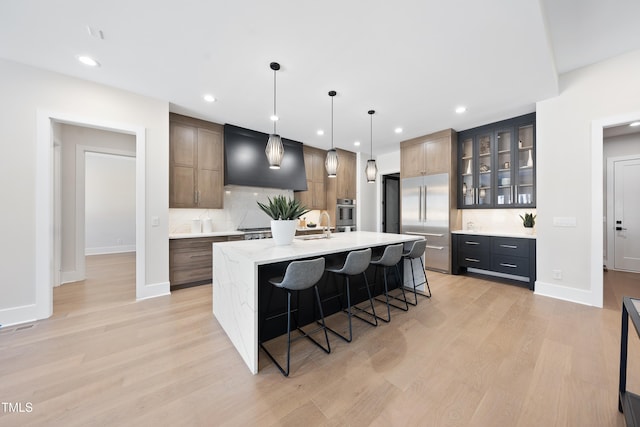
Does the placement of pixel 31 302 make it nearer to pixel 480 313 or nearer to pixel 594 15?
pixel 480 313

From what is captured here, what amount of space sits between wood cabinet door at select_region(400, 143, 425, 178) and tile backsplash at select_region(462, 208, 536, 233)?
124cm

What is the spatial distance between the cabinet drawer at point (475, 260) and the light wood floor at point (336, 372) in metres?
1.23

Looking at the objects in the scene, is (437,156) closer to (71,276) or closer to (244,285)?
(244,285)

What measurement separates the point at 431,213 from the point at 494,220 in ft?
3.61

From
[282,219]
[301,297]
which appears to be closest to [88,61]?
[282,219]

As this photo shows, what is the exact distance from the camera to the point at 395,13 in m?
1.81

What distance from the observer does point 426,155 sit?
476 centimetres

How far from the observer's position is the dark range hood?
423cm

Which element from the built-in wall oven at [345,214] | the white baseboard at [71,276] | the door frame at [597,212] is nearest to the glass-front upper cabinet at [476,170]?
the door frame at [597,212]

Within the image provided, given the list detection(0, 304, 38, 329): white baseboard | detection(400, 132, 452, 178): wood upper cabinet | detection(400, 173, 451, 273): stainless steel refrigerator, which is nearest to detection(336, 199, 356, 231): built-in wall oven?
detection(400, 173, 451, 273): stainless steel refrigerator

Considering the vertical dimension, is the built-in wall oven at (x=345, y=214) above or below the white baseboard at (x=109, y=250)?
above

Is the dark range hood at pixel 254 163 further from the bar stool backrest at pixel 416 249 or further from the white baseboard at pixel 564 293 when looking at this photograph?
the white baseboard at pixel 564 293

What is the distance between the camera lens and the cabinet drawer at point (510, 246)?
3.61m

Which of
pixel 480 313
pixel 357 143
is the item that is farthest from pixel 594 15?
pixel 357 143
